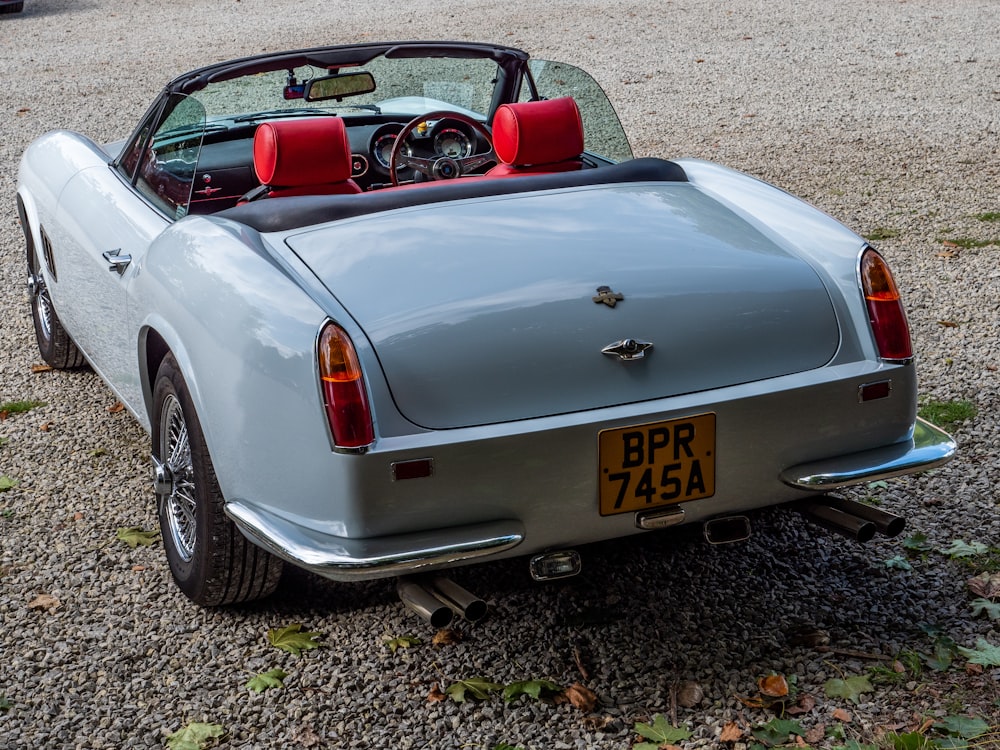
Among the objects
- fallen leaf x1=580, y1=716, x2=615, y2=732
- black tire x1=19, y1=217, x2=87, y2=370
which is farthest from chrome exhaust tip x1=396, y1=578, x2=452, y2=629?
black tire x1=19, y1=217, x2=87, y2=370

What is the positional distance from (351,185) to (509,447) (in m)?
1.41

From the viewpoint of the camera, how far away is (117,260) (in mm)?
3713

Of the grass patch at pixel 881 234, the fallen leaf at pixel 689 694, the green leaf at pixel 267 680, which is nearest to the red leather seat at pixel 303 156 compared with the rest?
the green leaf at pixel 267 680

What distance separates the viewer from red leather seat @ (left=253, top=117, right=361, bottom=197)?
354 cm

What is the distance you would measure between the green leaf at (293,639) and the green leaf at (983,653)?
1764mm

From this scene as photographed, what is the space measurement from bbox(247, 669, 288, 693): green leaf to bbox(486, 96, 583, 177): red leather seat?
182 centimetres

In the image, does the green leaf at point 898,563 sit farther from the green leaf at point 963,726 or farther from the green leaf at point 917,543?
the green leaf at point 963,726

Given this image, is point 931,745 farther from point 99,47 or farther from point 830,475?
point 99,47

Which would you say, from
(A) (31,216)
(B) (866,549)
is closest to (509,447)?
(B) (866,549)

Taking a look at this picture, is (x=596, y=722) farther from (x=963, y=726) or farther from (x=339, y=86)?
(x=339, y=86)

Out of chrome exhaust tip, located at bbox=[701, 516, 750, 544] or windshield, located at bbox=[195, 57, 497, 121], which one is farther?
windshield, located at bbox=[195, 57, 497, 121]

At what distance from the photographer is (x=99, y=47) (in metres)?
14.8

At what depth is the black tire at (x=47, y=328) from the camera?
5.18 m

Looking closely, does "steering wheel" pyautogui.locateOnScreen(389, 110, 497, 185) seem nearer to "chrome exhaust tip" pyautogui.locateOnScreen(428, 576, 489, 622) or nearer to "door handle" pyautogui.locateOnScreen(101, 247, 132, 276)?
"door handle" pyautogui.locateOnScreen(101, 247, 132, 276)
